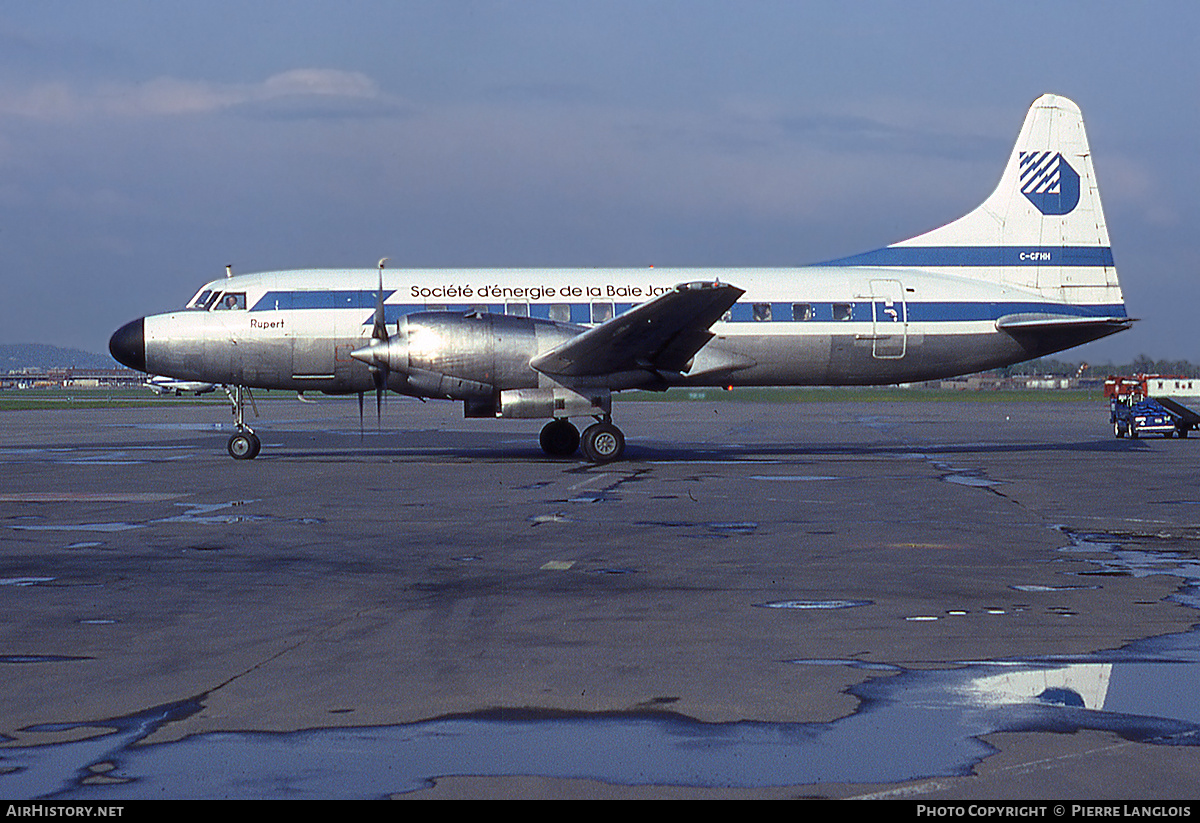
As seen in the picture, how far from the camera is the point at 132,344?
2609cm

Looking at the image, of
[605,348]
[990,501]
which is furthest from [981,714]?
[605,348]

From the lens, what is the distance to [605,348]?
23750 millimetres

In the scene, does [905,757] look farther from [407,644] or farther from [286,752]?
[407,644]

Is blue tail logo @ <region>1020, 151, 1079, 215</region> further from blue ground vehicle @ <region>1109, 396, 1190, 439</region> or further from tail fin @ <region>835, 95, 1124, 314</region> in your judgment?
blue ground vehicle @ <region>1109, 396, 1190, 439</region>

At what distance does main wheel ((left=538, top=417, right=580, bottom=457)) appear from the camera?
→ 2667 cm

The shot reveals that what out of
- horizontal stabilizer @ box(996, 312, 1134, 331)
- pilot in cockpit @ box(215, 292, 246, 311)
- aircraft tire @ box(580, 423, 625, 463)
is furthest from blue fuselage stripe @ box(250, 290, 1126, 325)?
aircraft tire @ box(580, 423, 625, 463)

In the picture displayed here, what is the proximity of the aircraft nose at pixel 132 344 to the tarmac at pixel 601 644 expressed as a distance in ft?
26.2

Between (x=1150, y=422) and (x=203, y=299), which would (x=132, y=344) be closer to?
(x=203, y=299)

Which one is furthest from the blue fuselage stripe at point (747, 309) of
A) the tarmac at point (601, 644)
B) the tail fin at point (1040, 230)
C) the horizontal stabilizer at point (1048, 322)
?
the tarmac at point (601, 644)

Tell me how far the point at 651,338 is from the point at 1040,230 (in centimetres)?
1101

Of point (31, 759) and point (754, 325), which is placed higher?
point (754, 325)

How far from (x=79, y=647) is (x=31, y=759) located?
255 centimetres

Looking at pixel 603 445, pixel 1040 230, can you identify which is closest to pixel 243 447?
pixel 603 445

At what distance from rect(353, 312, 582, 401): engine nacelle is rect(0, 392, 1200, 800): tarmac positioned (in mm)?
5208
